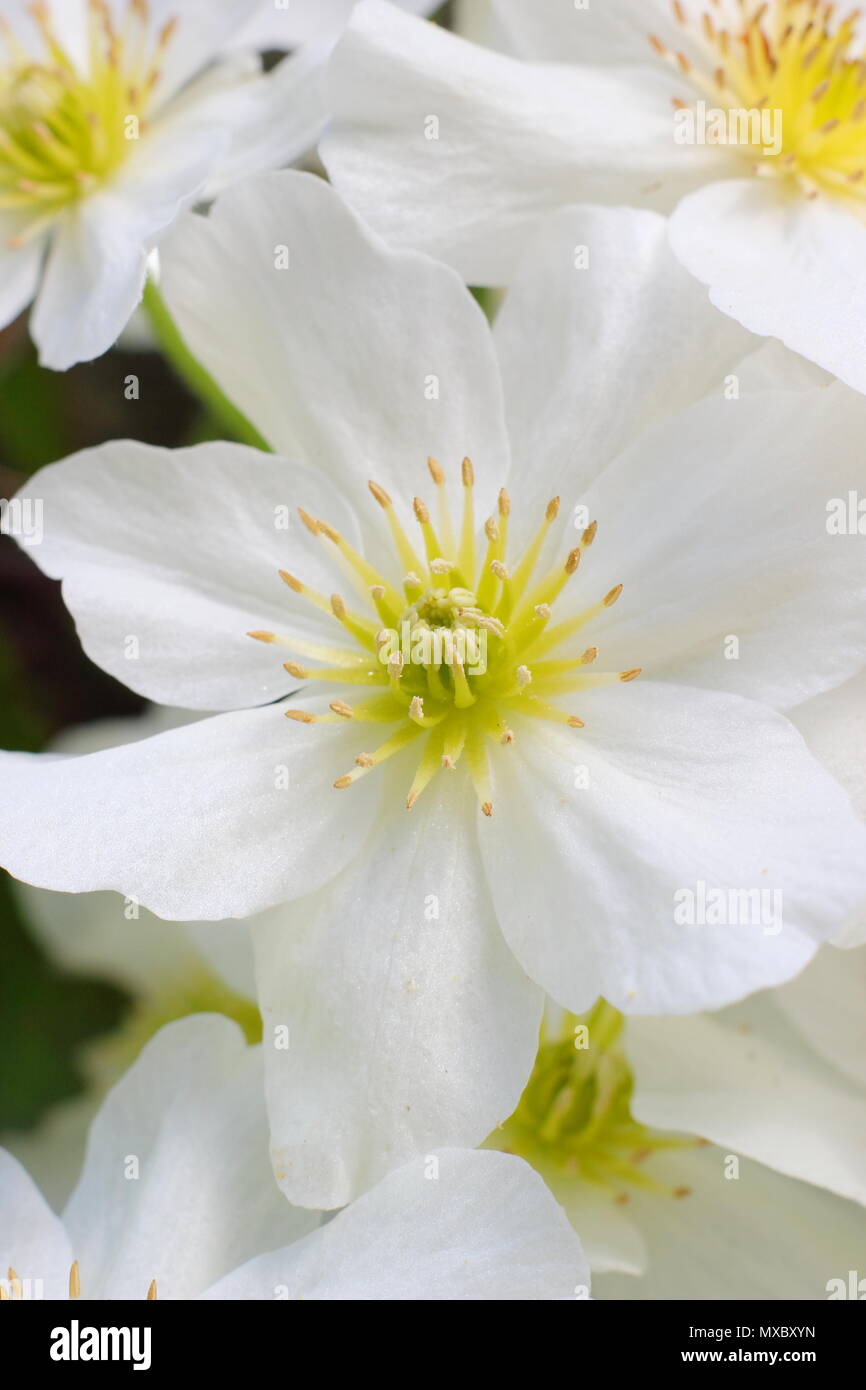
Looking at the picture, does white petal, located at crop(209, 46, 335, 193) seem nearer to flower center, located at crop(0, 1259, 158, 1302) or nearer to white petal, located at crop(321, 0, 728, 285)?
white petal, located at crop(321, 0, 728, 285)

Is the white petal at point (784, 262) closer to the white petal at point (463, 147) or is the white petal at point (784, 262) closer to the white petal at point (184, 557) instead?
the white petal at point (463, 147)

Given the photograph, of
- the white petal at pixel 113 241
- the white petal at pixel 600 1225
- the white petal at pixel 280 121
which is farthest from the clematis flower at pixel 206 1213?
the white petal at pixel 280 121

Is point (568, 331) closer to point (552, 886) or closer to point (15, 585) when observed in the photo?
point (552, 886)

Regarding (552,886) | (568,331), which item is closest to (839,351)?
(568,331)

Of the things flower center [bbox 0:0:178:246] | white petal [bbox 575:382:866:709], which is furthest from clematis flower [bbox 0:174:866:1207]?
flower center [bbox 0:0:178:246]

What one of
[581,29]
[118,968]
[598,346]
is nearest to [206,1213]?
[118,968]

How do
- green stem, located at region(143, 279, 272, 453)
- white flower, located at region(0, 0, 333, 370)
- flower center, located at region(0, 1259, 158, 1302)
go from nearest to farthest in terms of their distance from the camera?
flower center, located at region(0, 1259, 158, 1302)
white flower, located at region(0, 0, 333, 370)
green stem, located at region(143, 279, 272, 453)

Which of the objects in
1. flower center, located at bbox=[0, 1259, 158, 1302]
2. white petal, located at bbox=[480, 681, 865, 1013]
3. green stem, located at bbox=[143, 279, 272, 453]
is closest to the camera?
white petal, located at bbox=[480, 681, 865, 1013]
